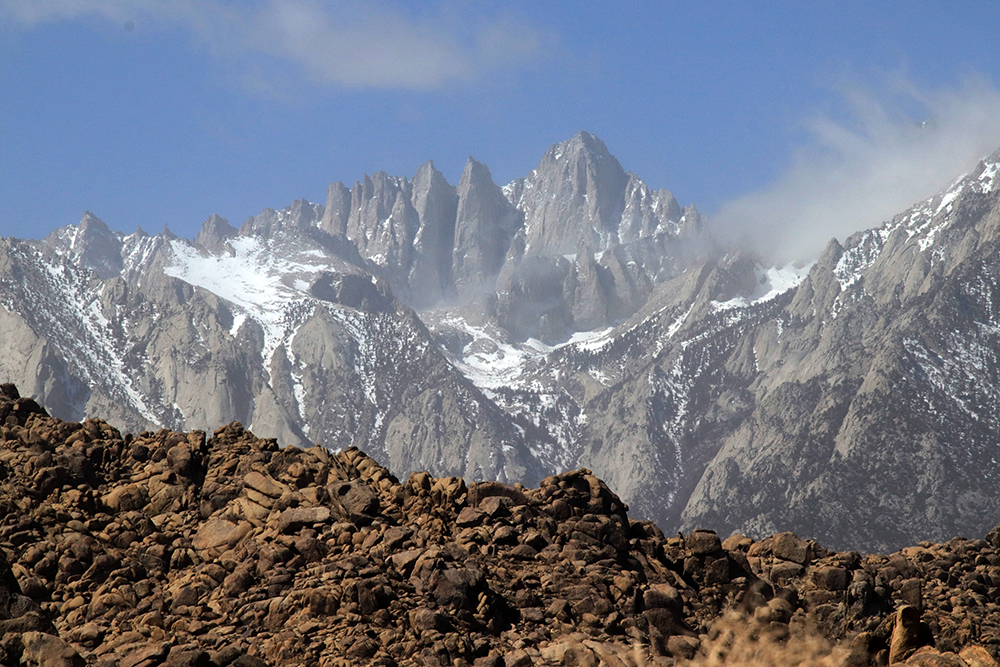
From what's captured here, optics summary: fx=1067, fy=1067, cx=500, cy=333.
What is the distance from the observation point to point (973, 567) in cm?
5578

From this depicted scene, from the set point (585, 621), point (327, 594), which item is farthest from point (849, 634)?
point (327, 594)

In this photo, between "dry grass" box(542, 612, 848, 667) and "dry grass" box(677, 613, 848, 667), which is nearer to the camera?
"dry grass" box(542, 612, 848, 667)

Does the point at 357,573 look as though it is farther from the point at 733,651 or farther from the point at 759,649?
the point at 759,649

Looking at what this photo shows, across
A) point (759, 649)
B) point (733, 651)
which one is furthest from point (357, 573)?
point (759, 649)

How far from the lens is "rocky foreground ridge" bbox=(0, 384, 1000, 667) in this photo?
109ft

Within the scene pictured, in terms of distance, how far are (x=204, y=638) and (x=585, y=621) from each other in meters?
13.0

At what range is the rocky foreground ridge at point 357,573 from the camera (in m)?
33.3

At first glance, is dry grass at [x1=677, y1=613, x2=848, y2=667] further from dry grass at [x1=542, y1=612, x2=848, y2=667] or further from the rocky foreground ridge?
the rocky foreground ridge

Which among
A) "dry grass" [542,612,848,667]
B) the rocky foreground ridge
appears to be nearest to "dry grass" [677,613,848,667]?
"dry grass" [542,612,848,667]

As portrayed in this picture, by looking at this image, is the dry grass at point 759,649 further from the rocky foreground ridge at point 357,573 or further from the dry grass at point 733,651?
the rocky foreground ridge at point 357,573

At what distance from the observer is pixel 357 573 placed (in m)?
35.9

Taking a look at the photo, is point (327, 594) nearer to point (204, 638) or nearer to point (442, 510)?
point (204, 638)

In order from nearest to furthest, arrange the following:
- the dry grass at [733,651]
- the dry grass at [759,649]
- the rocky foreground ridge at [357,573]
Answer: the rocky foreground ridge at [357,573], the dry grass at [733,651], the dry grass at [759,649]

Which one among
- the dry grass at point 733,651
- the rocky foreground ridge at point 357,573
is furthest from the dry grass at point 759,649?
the rocky foreground ridge at point 357,573
